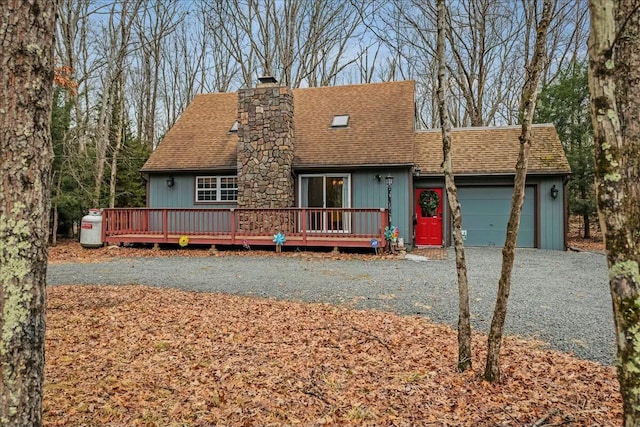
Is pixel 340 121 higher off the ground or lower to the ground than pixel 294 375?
higher

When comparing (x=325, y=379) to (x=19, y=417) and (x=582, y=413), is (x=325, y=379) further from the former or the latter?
(x=19, y=417)

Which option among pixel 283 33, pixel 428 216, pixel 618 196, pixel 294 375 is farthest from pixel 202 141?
pixel 618 196

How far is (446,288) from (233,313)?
3.42 meters

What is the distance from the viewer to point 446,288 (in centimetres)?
625

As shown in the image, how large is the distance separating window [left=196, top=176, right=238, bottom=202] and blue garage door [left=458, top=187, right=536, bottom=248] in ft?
23.1

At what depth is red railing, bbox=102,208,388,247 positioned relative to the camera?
33.5 feet

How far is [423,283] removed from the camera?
6625 millimetres

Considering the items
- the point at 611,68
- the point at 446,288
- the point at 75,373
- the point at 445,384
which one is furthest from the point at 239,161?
the point at 611,68

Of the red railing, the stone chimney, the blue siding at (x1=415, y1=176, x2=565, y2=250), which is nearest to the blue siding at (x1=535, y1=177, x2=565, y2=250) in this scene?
the blue siding at (x1=415, y1=176, x2=565, y2=250)

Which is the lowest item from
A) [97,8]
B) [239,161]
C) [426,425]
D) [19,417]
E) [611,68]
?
[426,425]

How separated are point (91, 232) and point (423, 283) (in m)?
9.43

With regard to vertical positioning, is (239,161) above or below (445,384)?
above

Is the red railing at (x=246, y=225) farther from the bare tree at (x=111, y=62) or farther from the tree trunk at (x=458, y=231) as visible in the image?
the tree trunk at (x=458, y=231)

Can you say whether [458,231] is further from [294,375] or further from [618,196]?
[294,375]
